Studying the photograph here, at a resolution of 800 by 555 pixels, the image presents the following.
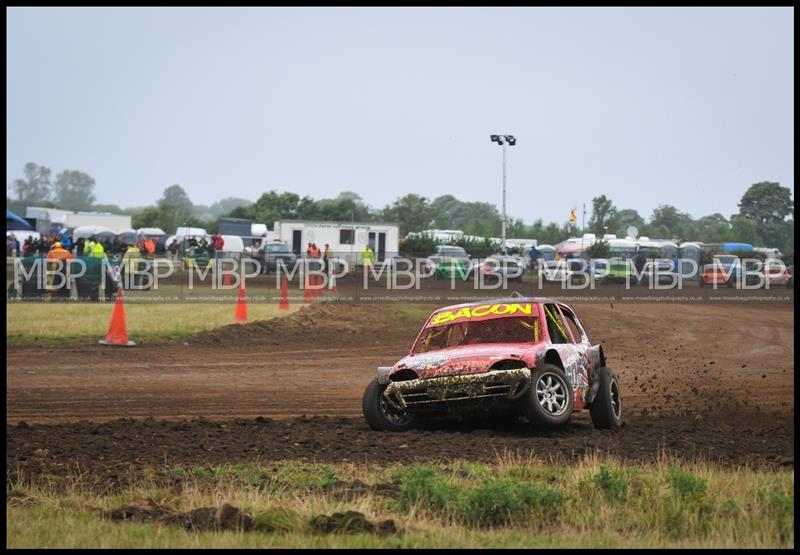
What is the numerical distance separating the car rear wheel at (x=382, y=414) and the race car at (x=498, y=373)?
0.01 m

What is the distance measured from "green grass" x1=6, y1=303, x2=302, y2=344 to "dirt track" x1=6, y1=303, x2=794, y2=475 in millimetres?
1193

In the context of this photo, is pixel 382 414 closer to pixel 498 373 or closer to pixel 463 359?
pixel 463 359

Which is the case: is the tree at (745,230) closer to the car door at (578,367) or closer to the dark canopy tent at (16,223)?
the dark canopy tent at (16,223)

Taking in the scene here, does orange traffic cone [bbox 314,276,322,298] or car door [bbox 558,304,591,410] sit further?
orange traffic cone [bbox 314,276,322,298]

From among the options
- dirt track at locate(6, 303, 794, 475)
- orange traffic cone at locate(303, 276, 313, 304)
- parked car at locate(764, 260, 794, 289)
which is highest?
parked car at locate(764, 260, 794, 289)

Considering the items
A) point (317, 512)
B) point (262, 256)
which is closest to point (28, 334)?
point (317, 512)

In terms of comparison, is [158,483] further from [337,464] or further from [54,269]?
[54,269]

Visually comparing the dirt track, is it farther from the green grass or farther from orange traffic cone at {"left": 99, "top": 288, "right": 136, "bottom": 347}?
the green grass

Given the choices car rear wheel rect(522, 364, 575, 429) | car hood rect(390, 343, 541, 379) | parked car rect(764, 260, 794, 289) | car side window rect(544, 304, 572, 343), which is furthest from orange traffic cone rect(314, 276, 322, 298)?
car rear wheel rect(522, 364, 575, 429)

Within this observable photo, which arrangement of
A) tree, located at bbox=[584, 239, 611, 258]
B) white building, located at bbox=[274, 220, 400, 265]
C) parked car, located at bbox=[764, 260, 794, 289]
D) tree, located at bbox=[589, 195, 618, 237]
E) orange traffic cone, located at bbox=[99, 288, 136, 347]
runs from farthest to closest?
tree, located at bbox=[589, 195, 618, 237] → white building, located at bbox=[274, 220, 400, 265] → tree, located at bbox=[584, 239, 611, 258] → parked car, located at bbox=[764, 260, 794, 289] → orange traffic cone, located at bbox=[99, 288, 136, 347]

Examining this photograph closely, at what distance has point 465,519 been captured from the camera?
779cm

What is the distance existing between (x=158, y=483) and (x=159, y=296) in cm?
2647

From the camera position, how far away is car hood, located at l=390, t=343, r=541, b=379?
11.8m

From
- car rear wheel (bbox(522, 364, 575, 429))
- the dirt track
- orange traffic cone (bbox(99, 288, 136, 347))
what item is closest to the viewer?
the dirt track
